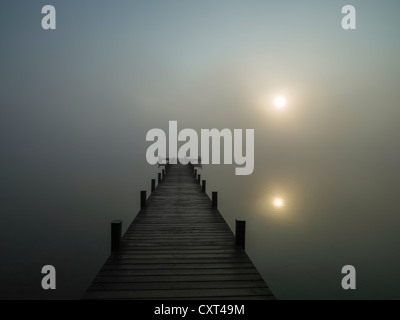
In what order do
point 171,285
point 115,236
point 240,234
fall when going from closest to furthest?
1. point 171,285
2. point 115,236
3. point 240,234

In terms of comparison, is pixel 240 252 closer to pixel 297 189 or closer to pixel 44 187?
pixel 297 189

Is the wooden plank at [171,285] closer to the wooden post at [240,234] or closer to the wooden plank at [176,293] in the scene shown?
the wooden plank at [176,293]

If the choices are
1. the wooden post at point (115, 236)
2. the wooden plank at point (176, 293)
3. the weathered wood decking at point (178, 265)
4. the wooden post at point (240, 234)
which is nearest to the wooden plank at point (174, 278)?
the weathered wood decking at point (178, 265)

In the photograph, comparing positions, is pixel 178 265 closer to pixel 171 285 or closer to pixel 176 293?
pixel 171 285

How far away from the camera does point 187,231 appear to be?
26.2 ft

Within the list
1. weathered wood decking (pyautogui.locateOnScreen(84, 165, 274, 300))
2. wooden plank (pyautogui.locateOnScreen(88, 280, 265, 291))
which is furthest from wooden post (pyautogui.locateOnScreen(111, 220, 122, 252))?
wooden plank (pyautogui.locateOnScreen(88, 280, 265, 291))

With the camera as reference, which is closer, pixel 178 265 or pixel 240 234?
pixel 178 265

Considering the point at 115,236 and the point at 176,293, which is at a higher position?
the point at 115,236

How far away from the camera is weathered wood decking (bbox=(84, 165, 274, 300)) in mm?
4551

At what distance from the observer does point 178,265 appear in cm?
562

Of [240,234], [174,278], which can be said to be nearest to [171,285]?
[174,278]

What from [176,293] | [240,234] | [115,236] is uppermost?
[115,236]

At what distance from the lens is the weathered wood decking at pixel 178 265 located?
455 cm
